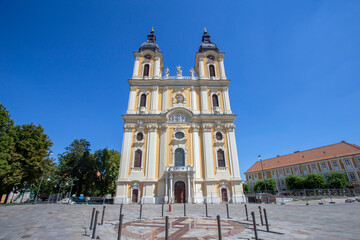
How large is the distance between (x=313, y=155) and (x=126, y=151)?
4858cm

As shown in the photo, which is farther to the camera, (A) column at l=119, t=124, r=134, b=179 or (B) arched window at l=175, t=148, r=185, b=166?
(B) arched window at l=175, t=148, r=185, b=166

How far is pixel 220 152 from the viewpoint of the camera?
968 inches

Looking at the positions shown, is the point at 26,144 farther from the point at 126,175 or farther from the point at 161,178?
the point at 161,178

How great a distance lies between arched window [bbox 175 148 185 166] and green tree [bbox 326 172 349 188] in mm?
32983

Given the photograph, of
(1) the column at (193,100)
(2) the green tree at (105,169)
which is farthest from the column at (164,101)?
(2) the green tree at (105,169)

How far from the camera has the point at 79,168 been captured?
102 feet

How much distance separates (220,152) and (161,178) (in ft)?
29.4

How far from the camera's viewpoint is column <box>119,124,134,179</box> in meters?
22.7

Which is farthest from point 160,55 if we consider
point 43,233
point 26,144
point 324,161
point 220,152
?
point 324,161

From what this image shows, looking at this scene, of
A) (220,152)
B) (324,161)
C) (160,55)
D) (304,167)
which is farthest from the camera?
(304,167)

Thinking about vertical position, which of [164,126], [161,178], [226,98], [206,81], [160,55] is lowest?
[161,178]

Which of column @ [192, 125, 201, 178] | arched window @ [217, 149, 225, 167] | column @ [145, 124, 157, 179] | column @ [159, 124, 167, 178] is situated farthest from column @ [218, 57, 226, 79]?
column @ [145, 124, 157, 179]

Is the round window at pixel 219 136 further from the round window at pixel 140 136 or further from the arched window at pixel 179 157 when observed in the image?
the round window at pixel 140 136

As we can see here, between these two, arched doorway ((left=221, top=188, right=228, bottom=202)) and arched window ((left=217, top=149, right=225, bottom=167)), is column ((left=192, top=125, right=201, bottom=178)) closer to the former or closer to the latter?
arched window ((left=217, top=149, right=225, bottom=167))
